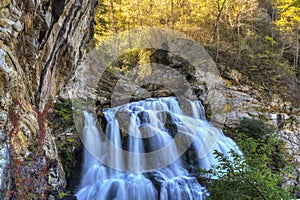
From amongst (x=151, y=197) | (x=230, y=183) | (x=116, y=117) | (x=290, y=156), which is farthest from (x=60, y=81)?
(x=290, y=156)

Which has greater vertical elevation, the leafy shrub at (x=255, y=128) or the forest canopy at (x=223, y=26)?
the forest canopy at (x=223, y=26)

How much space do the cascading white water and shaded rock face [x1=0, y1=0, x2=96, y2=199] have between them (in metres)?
1.80

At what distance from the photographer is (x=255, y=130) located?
41.9 feet

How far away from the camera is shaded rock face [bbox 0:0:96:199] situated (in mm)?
4719

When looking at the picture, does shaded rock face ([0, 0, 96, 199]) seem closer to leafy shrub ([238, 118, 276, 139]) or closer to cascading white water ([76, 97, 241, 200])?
cascading white water ([76, 97, 241, 200])

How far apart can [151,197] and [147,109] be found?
5385mm

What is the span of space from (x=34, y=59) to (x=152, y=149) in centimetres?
571

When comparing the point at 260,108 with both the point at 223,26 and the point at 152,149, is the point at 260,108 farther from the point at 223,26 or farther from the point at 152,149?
the point at 223,26

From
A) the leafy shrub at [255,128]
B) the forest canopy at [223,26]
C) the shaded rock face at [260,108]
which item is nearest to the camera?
the leafy shrub at [255,128]

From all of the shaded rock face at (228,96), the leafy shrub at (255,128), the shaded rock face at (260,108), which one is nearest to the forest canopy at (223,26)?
the shaded rock face at (260,108)

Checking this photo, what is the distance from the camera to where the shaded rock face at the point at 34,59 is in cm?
472

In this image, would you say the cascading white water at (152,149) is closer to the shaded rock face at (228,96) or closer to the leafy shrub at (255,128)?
the shaded rock face at (228,96)

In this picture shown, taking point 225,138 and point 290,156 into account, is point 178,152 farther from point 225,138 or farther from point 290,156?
point 290,156

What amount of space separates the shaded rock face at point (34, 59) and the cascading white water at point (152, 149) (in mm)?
1804
